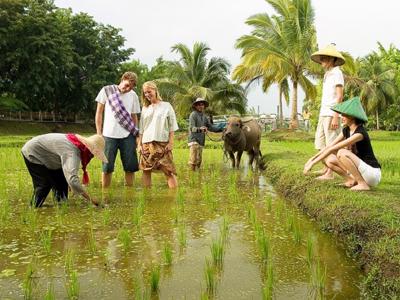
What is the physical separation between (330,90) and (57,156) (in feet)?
9.60

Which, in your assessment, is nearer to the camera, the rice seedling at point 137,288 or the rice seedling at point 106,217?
the rice seedling at point 137,288

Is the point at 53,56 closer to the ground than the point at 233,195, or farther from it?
farther from it

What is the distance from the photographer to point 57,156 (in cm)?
417

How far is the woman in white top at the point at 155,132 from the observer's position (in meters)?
5.36

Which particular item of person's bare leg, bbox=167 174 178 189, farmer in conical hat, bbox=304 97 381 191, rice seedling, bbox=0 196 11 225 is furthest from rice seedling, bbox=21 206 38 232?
farmer in conical hat, bbox=304 97 381 191

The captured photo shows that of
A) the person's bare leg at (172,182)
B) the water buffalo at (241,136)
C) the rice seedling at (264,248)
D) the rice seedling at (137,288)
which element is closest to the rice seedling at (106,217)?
the rice seedling at (137,288)

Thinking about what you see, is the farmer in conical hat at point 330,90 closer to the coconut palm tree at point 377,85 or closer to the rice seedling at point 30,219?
the rice seedling at point 30,219

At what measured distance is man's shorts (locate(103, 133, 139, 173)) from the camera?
536 centimetres

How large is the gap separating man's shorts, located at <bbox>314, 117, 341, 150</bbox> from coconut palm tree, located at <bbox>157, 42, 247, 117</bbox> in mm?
17229

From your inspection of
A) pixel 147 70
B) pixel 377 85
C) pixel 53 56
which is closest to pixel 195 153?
pixel 53 56

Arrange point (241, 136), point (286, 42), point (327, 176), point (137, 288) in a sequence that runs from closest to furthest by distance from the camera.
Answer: point (137, 288) → point (327, 176) → point (241, 136) → point (286, 42)

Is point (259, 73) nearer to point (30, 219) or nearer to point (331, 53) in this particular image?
point (331, 53)

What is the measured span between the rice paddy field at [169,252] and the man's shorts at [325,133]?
0.74m

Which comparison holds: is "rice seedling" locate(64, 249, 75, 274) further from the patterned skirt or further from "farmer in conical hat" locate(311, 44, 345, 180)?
"farmer in conical hat" locate(311, 44, 345, 180)
